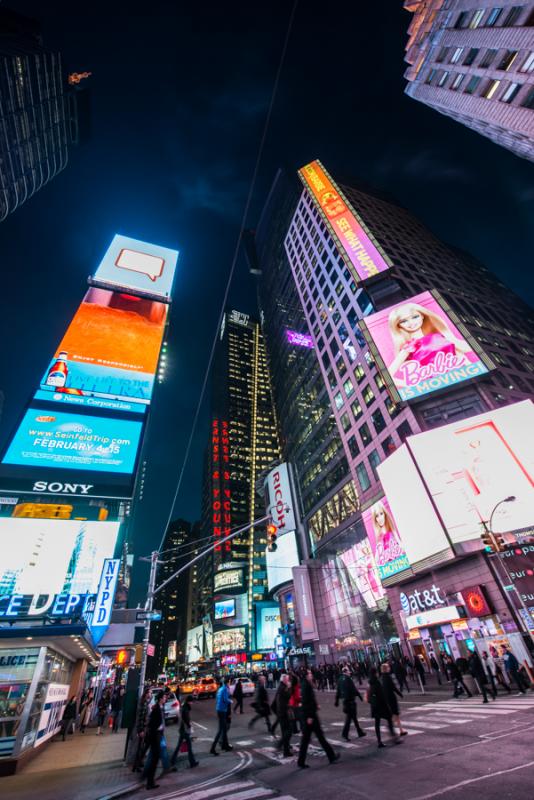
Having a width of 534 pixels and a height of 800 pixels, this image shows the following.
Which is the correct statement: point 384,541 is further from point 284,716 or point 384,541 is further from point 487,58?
point 487,58

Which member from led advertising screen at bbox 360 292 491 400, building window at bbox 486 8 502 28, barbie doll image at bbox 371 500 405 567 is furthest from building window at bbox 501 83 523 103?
barbie doll image at bbox 371 500 405 567

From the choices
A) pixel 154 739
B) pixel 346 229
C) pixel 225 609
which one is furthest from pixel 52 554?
pixel 225 609

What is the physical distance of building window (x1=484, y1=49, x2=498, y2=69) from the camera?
37.6 metres

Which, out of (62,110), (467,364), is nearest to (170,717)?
(467,364)

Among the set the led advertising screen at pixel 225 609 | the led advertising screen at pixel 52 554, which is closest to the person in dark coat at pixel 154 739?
the led advertising screen at pixel 52 554

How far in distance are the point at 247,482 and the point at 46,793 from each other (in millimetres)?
127058

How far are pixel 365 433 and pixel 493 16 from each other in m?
43.9

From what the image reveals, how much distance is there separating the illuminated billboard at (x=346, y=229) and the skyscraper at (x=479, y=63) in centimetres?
1705

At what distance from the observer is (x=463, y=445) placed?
1278 inches

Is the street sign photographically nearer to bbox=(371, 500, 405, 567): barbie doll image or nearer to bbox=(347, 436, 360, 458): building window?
bbox=(371, 500, 405, 567): barbie doll image

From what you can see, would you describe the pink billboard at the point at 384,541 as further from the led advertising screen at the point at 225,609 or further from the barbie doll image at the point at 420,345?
the led advertising screen at the point at 225,609

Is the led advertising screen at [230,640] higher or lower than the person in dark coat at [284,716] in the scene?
higher

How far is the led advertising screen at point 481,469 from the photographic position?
29.0 metres

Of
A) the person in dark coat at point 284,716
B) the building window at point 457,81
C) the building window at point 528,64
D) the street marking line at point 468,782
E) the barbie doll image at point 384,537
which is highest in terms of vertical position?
the building window at point 457,81
